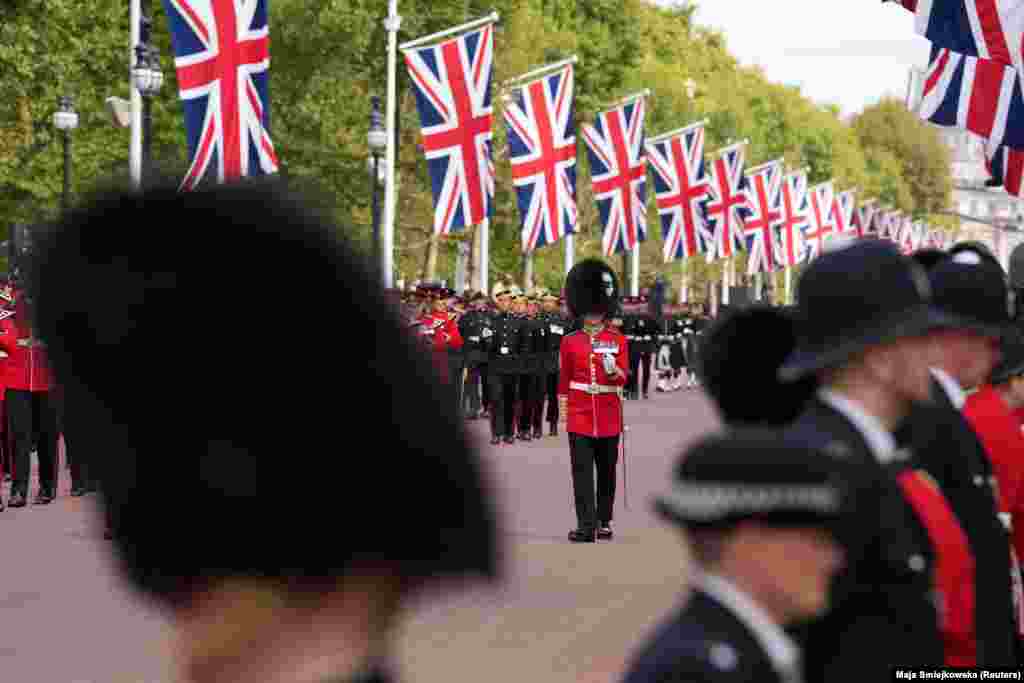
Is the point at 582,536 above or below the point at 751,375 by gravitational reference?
below

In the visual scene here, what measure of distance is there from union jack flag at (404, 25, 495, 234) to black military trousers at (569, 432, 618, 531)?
47.4 feet

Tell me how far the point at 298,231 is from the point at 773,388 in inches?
94.3

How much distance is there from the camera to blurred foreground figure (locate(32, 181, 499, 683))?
2.15m

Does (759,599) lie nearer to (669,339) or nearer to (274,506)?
(274,506)

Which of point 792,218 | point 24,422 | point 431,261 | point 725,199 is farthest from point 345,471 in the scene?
point 792,218

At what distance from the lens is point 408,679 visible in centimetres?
952

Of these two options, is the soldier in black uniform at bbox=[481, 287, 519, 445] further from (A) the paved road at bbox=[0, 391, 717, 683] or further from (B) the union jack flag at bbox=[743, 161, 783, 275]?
(B) the union jack flag at bbox=[743, 161, 783, 275]

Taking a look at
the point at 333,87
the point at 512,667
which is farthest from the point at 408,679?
the point at 333,87

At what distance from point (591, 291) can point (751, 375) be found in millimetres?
11607

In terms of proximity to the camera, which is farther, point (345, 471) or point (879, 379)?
point (879, 379)

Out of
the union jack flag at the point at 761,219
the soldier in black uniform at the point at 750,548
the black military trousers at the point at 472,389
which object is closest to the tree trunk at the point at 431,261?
the union jack flag at the point at 761,219

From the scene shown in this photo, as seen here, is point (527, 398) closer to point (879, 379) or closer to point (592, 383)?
point (592, 383)

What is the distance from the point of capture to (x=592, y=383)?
15594 millimetres

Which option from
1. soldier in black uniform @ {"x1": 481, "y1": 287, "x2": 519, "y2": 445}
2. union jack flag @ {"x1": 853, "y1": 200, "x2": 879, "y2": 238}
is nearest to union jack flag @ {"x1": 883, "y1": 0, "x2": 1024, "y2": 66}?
soldier in black uniform @ {"x1": 481, "y1": 287, "x2": 519, "y2": 445}
